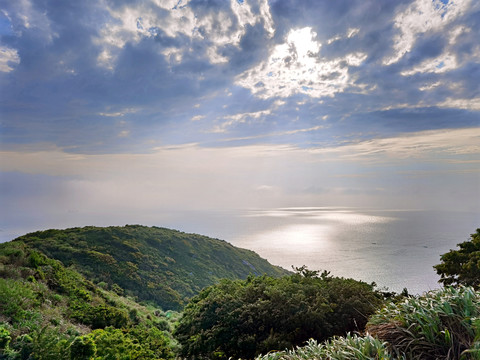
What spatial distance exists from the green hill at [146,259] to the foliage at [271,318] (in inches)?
897

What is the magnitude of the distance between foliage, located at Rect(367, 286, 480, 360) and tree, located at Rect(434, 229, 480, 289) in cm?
1050

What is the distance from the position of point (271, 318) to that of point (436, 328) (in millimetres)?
6570

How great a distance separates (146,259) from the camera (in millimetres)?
43500

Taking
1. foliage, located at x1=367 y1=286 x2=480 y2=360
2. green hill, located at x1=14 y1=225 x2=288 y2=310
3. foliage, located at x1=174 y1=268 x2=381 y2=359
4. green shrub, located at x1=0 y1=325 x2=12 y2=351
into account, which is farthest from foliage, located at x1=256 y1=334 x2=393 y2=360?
green hill, located at x1=14 y1=225 x2=288 y2=310

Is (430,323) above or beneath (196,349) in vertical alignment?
above

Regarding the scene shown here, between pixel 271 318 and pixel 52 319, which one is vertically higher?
pixel 52 319

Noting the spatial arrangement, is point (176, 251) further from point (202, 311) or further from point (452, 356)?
point (452, 356)

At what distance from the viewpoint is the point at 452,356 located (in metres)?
4.42

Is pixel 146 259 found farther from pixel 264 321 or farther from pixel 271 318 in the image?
pixel 271 318

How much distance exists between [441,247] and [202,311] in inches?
4022

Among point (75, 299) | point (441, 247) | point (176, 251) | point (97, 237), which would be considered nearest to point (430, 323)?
point (75, 299)

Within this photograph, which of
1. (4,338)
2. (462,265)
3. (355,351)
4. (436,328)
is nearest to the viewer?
(355,351)

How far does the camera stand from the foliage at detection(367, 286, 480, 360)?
449 centimetres

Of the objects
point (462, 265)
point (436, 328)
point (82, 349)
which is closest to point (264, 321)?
point (82, 349)
